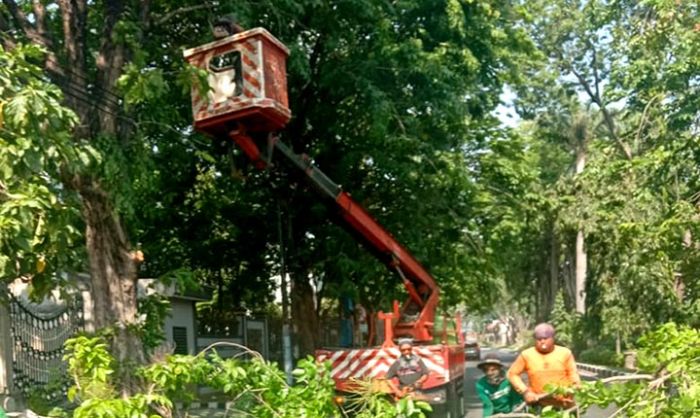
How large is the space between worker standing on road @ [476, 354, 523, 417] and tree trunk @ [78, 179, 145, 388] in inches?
155

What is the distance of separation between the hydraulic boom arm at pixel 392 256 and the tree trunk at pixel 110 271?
363 centimetres

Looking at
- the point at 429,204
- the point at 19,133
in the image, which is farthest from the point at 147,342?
the point at 429,204

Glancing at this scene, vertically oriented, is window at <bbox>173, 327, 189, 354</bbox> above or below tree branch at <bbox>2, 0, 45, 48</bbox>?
below

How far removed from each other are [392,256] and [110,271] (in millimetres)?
6710

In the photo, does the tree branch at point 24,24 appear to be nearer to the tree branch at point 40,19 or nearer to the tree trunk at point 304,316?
the tree branch at point 40,19

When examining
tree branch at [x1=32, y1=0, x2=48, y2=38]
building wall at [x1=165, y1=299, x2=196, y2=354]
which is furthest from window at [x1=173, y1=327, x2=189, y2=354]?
tree branch at [x1=32, y1=0, x2=48, y2=38]

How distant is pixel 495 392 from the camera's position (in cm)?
805

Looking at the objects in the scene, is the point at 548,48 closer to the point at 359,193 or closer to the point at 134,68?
the point at 359,193

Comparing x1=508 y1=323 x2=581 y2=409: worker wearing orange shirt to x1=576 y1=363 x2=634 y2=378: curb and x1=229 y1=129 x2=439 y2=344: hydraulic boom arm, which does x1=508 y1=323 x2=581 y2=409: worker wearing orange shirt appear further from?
x1=576 y1=363 x2=634 y2=378: curb

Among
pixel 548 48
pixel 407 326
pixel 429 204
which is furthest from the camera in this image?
pixel 548 48

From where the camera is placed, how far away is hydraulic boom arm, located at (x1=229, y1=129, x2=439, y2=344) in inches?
556

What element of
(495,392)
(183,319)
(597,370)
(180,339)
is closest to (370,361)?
(495,392)

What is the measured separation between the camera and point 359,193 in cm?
1939

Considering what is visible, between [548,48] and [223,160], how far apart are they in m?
21.3
